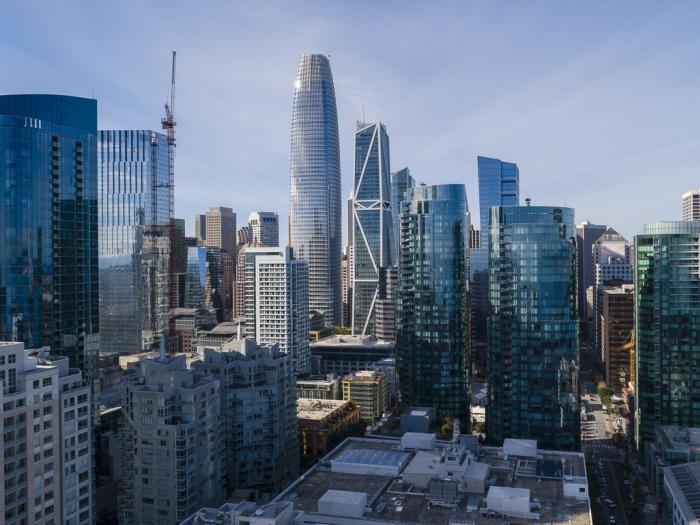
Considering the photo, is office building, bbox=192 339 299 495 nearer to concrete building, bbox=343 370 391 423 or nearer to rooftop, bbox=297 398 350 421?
rooftop, bbox=297 398 350 421

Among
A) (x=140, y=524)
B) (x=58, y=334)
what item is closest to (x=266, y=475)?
(x=140, y=524)

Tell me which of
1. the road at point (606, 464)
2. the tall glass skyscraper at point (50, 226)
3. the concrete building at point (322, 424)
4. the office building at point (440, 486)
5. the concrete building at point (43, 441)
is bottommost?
the road at point (606, 464)

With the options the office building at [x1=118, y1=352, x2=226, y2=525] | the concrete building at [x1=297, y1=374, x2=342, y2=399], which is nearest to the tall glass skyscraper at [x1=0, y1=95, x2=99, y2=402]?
the office building at [x1=118, y1=352, x2=226, y2=525]

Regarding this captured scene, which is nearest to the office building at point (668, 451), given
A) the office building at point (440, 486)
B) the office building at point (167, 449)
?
the office building at point (440, 486)

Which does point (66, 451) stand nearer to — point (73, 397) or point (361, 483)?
point (73, 397)

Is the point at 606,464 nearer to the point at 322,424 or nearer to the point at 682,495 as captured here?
the point at 682,495

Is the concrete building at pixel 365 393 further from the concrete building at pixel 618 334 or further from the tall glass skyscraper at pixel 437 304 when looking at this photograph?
the concrete building at pixel 618 334

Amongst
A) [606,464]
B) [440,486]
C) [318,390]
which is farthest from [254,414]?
[606,464]
